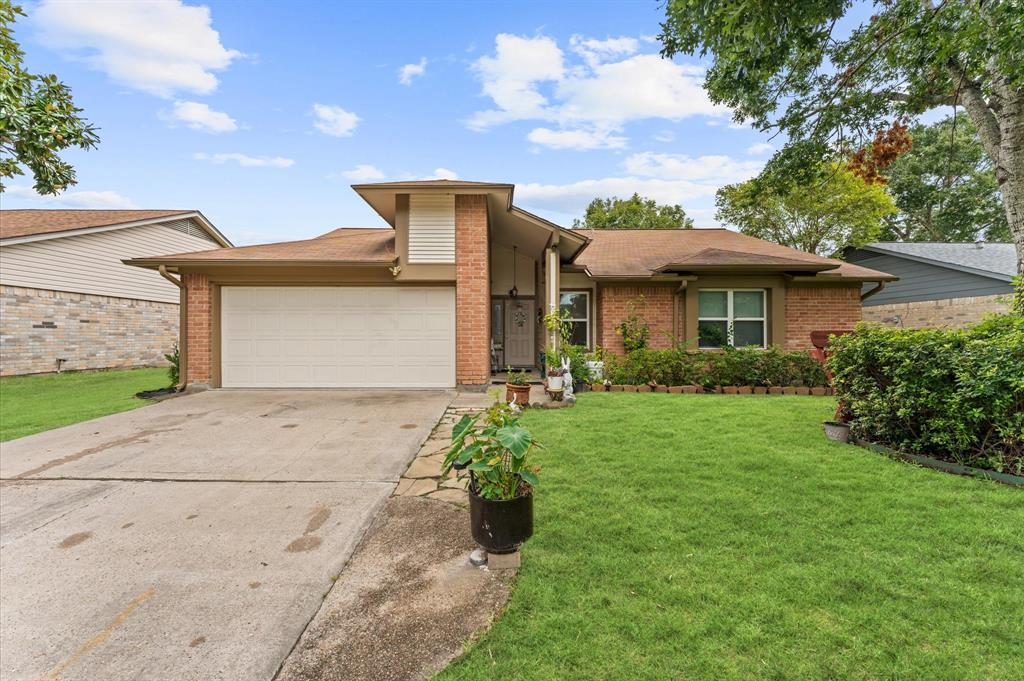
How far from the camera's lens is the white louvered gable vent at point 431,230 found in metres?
8.95

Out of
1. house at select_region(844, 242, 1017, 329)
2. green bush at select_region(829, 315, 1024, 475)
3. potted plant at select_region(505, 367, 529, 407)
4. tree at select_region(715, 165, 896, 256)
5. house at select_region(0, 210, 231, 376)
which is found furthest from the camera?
tree at select_region(715, 165, 896, 256)

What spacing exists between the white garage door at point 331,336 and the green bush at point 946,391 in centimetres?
696

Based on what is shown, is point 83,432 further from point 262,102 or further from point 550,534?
point 262,102

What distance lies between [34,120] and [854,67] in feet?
44.9

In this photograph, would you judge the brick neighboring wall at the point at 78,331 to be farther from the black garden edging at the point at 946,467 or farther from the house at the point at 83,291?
the black garden edging at the point at 946,467

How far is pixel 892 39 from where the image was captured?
5445mm

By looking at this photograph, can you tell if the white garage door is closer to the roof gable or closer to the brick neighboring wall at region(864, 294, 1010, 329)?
the roof gable

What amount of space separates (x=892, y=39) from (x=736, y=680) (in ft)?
24.7

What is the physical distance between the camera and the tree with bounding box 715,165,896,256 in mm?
19641

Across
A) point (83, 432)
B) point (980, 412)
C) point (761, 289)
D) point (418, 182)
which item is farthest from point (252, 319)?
point (761, 289)

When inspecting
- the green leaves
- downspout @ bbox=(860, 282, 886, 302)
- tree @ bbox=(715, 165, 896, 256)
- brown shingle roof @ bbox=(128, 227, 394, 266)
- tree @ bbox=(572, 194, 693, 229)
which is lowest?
the green leaves

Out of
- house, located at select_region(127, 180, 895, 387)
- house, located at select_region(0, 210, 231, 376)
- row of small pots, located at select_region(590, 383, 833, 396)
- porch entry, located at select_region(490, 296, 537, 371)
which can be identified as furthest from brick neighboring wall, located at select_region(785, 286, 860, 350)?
house, located at select_region(0, 210, 231, 376)

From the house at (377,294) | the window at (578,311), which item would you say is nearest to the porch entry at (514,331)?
the window at (578,311)

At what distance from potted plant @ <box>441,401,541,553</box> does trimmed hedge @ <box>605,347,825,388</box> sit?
23.4 feet
